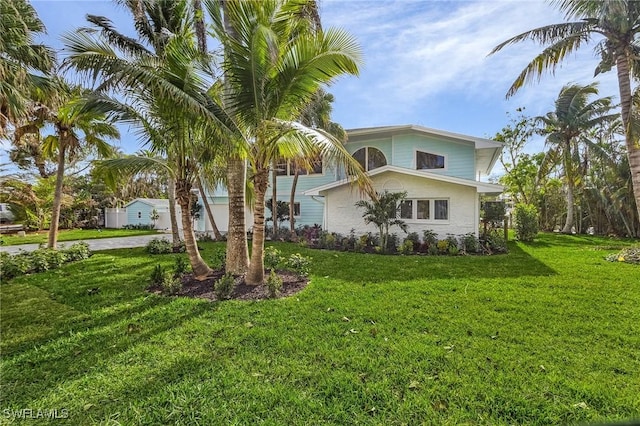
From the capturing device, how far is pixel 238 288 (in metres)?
6.80

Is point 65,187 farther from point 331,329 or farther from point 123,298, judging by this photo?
point 331,329

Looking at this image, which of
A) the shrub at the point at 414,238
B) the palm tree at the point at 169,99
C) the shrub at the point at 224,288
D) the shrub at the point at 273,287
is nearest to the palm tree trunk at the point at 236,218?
the palm tree at the point at 169,99

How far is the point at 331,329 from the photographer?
462 centimetres

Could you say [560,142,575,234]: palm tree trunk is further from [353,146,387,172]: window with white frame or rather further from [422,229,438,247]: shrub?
[422,229,438,247]: shrub

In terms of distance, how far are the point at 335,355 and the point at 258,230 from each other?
11.9 feet

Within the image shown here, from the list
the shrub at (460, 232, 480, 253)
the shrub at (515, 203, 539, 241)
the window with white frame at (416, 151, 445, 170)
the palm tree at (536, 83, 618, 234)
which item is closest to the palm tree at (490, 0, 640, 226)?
the shrub at (460, 232, 480, 253)

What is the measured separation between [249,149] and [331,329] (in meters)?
3.92

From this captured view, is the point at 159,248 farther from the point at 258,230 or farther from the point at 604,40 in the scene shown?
the point at 604,40

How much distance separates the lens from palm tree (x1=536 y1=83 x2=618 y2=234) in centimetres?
1940

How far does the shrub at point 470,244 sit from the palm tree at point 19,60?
14772 mm

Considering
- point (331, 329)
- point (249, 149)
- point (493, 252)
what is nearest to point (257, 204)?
point (249, 149)

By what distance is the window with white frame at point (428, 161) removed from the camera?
52.6 ft

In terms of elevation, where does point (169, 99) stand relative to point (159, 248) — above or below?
above

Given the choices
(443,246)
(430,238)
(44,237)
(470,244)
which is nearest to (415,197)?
(430,238)
